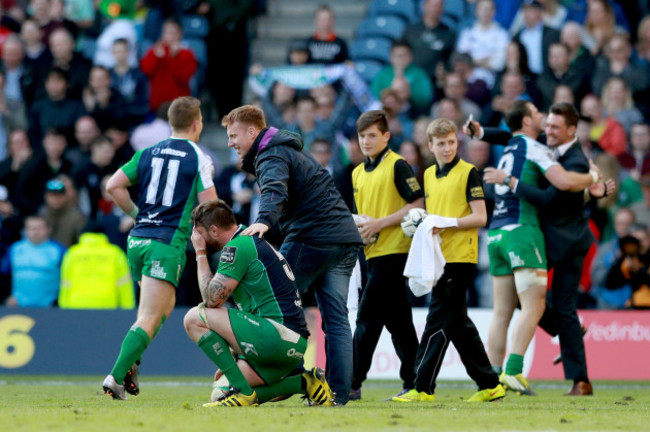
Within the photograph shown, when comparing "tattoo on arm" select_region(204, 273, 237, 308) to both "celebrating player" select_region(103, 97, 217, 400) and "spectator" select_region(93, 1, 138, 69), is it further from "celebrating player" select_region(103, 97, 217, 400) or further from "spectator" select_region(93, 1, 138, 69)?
"spectator" select_region(93, 1, 138, 69)

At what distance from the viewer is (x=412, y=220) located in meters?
8.83

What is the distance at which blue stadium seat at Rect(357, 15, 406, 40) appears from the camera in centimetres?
1827

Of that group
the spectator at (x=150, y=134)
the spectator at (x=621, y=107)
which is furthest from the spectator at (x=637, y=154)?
the spectator at (x=150, y=134)

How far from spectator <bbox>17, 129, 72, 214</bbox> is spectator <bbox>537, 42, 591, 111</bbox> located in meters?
6.66

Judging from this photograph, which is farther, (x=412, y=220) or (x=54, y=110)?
(x=54, y=110)

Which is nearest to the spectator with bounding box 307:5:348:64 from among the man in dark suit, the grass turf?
the man in dark suit

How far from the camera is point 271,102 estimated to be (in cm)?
1612

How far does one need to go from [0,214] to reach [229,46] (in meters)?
4.68

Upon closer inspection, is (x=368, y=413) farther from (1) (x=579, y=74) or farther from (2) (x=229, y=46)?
(2) (x=229, y=46)

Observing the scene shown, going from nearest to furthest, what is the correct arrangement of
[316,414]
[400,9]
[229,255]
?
A: [316,414] < [229,255] < [400,9]

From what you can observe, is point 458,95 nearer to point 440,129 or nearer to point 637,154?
point 637,154

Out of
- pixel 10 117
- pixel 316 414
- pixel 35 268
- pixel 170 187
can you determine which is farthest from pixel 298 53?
pixel 316 414

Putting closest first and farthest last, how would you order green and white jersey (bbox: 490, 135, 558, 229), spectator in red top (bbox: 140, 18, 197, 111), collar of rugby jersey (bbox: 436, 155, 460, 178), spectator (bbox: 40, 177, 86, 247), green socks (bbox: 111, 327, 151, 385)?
1. green socks (bbox: 111, 327, 151, 385)
2. collar of rugby jersey (bbox: 436, 155, 460, 178)
3. green and white jersey (bbox: 490, 135, 558, 229)
4. spectator (bbox: 40, 177, 86, 247)
5. spectator in red top (bbox: 140, 18, 197, 111)

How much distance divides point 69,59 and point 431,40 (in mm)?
5578
